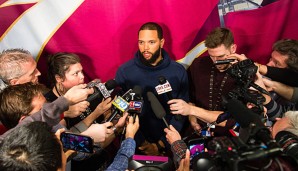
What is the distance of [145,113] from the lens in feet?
8.21

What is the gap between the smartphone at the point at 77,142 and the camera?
143 centimetres

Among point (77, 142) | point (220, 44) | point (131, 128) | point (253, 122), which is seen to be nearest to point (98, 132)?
point (131, 128)

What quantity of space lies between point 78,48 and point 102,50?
0.67ft

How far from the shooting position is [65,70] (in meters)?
2.28

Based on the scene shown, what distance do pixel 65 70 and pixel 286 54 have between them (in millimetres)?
1695

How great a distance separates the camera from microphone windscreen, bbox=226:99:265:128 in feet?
3.46

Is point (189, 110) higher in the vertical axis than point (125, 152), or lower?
lower

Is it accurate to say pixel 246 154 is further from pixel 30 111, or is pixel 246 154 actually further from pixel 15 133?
pixel 30 111

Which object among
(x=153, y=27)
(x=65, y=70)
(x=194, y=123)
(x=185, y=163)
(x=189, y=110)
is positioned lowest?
(x=194, y=123)

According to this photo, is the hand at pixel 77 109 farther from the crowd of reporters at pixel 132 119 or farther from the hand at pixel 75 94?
the hand at pixel 75 94

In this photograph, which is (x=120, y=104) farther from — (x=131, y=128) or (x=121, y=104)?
(x=131, y=128)

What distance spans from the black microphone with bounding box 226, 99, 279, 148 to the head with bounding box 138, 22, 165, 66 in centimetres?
128

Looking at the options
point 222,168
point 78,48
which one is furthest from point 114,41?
point 222,168

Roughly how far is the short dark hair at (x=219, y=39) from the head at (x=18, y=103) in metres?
1.36
